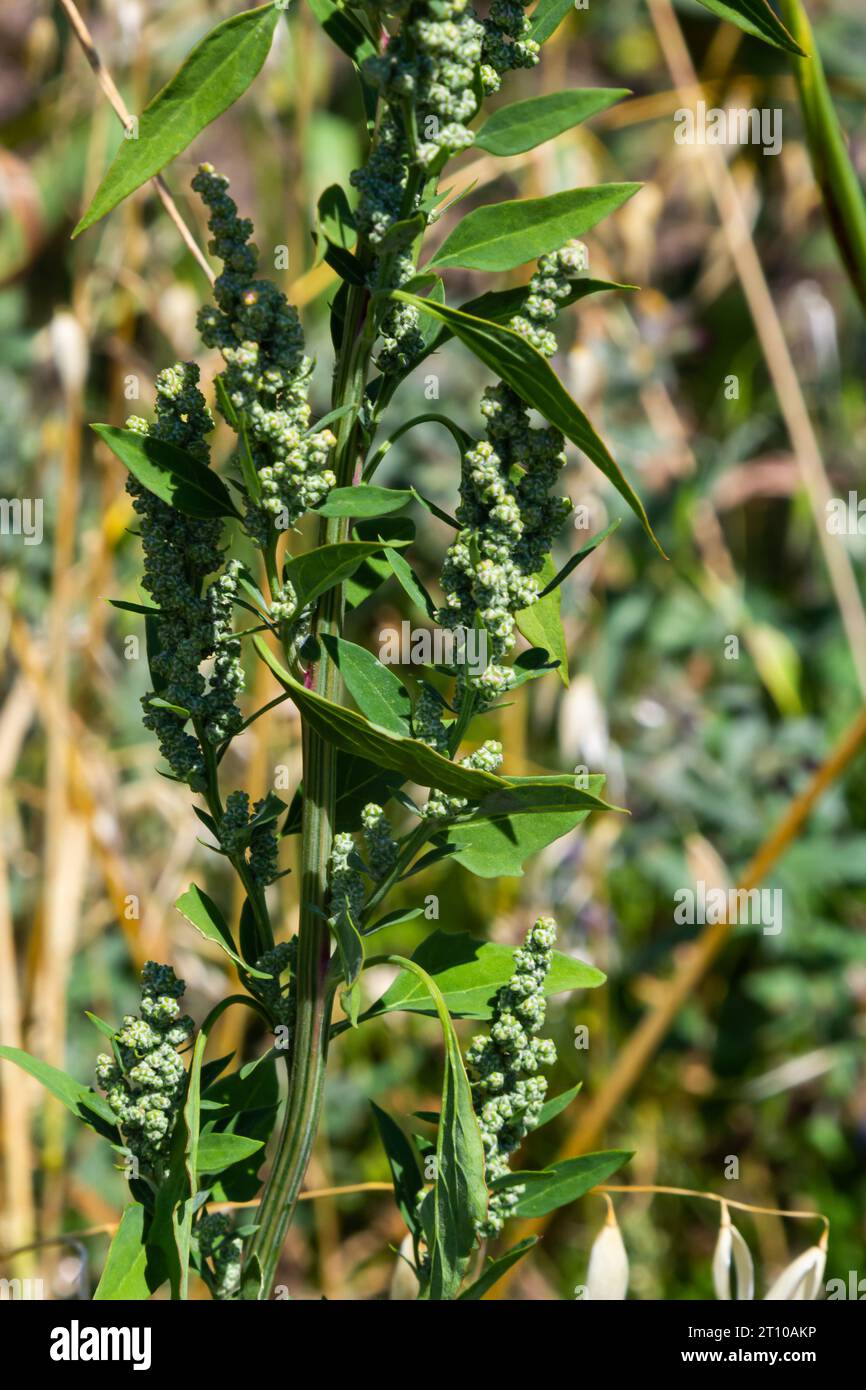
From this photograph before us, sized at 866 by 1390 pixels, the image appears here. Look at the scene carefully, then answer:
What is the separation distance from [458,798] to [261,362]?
7.4 inches

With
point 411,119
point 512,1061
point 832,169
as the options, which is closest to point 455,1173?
point 512,1061

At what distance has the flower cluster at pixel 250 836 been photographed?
1.86 ft

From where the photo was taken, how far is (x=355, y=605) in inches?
23.5

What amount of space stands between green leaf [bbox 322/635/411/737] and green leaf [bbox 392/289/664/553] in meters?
0.13

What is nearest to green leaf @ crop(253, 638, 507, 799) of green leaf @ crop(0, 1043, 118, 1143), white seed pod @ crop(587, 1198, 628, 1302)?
green leaf @ crop(0, 1043, 118, 1143)

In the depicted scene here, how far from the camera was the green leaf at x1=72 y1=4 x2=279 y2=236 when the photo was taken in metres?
0.48

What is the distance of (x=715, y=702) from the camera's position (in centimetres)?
182

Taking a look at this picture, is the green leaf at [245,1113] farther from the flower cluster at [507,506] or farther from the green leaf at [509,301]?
the green leaf at [509,301]

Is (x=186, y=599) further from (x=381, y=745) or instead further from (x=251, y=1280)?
(x=251, y=1280)

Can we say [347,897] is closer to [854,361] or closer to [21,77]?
[854,361]

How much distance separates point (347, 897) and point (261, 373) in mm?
216

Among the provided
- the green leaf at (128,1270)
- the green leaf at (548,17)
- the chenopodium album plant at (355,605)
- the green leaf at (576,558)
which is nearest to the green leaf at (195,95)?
the chenopodium album plant at (355,605)

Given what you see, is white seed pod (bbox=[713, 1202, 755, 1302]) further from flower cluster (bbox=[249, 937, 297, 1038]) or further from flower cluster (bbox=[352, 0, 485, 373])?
flower cluster (bbox=[352, 0, 485, 373])

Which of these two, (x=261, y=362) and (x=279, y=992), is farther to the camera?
(x=279, y=992)
